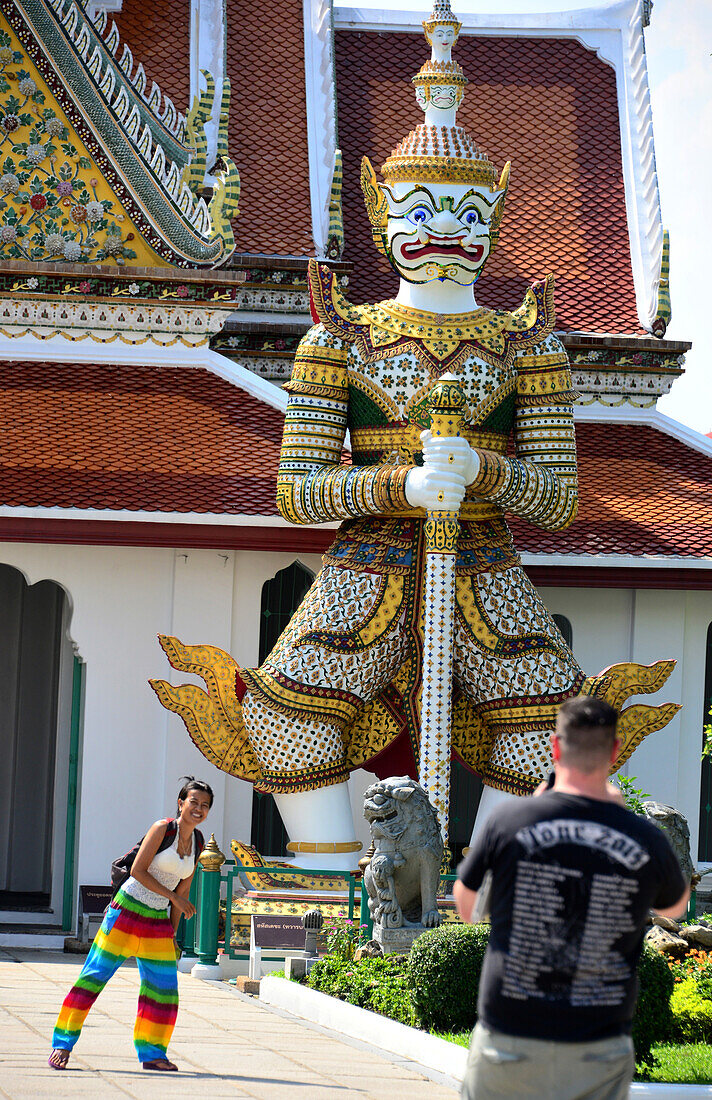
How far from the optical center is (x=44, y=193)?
532 inches

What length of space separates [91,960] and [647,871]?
3.36 metres

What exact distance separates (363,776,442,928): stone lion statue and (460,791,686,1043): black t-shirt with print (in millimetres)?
4665

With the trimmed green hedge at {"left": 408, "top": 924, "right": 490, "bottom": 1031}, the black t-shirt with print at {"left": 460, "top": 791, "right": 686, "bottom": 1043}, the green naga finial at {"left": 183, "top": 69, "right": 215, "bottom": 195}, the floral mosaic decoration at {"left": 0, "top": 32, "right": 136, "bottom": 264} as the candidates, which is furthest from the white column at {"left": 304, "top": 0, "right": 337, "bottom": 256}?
the black t-shirt with print at {"left": 460, "top": 791, "right": 686, "bottom": 1043}

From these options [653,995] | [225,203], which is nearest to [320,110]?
[225,203]

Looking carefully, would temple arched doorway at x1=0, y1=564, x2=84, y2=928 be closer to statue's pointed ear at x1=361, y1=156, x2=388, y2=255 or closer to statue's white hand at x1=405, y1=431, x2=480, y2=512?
statue's pointed ear at x1=361, y1=156, x2=388, y2=255

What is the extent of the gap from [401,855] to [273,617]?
4064 mm

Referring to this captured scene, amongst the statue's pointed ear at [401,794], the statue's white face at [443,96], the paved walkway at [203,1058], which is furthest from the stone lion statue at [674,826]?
the statue's white face at [443,96]

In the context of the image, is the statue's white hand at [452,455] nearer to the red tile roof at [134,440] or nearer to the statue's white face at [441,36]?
the red tile roof at [134,440]

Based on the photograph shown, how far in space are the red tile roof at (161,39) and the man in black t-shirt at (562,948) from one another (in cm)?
1255

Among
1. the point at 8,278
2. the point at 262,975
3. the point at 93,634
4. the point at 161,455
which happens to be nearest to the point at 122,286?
the point at 8,278

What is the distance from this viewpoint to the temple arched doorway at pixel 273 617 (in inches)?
517

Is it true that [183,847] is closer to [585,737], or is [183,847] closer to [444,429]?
[585,737]

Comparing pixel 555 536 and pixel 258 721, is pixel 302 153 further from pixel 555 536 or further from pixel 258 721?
pixel 258 721

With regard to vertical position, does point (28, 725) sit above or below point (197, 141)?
below
